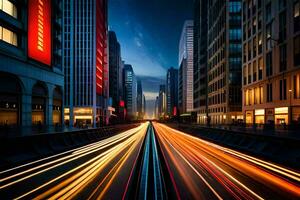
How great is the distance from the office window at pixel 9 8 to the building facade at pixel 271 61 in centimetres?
4031

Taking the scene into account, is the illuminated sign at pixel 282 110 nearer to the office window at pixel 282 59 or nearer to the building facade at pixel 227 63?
the office window at pixel 282 59

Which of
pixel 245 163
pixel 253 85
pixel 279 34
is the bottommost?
pixel 245 163

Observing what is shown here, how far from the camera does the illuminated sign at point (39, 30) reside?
53.7 metres

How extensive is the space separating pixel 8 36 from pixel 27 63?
18.0ft

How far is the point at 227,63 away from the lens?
295ft

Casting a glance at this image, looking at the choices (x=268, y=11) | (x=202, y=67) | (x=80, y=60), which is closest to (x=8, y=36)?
(x=268, y=11)

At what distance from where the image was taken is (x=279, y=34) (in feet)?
173

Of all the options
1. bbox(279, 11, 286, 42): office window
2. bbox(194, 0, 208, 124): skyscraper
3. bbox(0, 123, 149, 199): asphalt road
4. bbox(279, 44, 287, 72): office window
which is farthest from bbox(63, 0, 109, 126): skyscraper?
bbox(0, 123, 149, 199): asphalt road

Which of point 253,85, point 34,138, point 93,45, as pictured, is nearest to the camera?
point 34,138

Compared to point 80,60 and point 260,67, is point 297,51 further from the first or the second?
point 80,60

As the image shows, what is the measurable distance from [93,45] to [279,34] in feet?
281

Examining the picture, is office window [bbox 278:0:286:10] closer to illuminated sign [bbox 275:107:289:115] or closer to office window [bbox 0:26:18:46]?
illuminated sign [bbox 275:107:289:115]

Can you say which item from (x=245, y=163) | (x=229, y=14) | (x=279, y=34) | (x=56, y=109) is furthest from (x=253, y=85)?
(x=245, y=163)

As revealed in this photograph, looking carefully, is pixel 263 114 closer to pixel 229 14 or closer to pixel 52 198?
pixel 229 14
